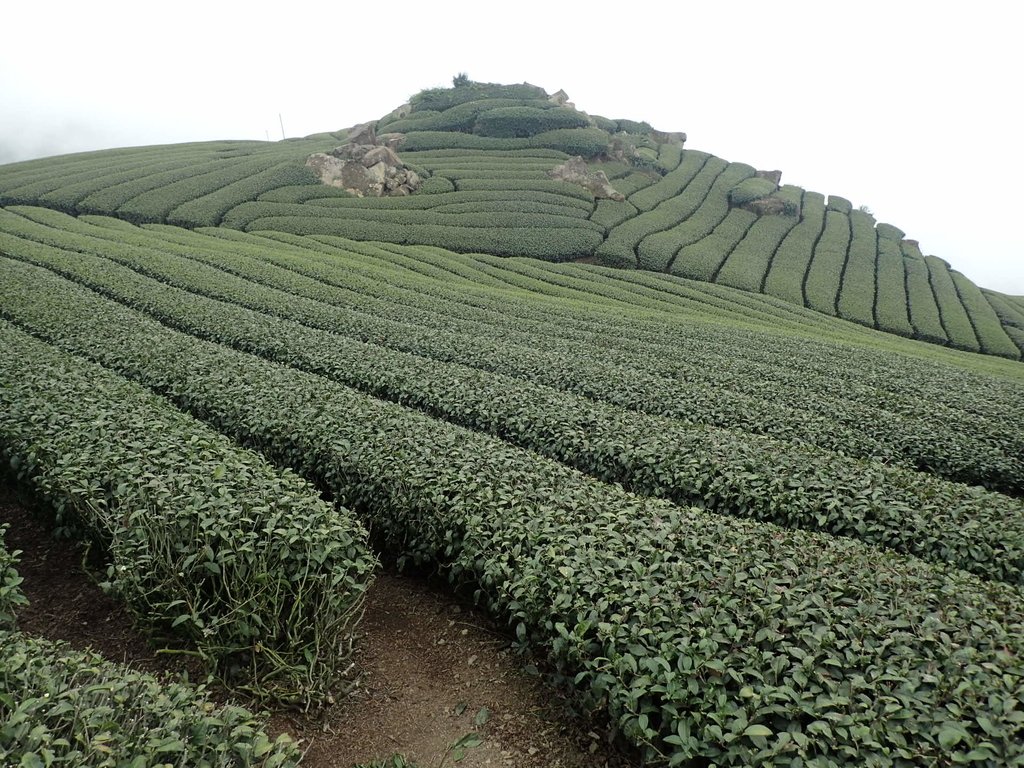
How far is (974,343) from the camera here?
43219 millimetres

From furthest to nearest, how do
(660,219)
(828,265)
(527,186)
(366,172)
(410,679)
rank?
1. (527,186)
2. (660,219)
3. (366,172)
4. (828,265)
5. (410,679)

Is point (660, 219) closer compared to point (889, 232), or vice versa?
point (660, 219)

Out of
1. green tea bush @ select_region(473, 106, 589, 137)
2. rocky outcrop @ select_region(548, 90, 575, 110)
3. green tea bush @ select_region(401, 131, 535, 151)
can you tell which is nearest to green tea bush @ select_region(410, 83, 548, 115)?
rocky outcrop @ select_region(548, 90, 575, 110)

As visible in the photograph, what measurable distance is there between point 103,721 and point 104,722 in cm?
3

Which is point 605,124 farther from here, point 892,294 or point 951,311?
point 951,311

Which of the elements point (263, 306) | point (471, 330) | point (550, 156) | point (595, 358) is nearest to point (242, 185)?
point (550, 156)

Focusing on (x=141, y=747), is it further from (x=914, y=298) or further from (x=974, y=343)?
(x=914, y=298)

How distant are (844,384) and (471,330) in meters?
11.5

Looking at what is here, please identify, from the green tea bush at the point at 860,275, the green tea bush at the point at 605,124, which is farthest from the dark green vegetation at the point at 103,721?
the green tea bush at the point at 605,124

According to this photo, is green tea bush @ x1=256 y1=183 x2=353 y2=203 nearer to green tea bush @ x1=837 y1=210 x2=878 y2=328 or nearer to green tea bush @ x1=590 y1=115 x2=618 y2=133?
green tea bush @ x1=590 y1=115 x2=618 y2=133

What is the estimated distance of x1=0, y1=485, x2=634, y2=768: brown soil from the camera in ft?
17.1

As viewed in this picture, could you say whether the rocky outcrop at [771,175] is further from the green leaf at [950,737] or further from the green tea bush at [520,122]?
the green leaf at [950,737]

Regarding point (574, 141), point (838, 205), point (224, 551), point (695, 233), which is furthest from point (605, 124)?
point (224, 551)

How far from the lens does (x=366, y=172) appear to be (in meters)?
54.6
